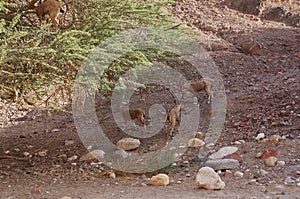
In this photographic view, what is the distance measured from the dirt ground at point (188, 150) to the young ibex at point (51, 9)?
1234 millimetres

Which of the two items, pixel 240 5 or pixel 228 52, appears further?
pixel 240 5

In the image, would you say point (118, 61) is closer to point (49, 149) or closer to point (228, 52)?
point (49, 149)

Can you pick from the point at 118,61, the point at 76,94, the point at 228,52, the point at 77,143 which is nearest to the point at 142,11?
the point at 118,61

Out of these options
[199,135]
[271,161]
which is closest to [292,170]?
[271,161]

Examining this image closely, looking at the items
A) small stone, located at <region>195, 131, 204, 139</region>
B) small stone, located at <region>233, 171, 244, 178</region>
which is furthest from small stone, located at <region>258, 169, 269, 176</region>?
small stone, located at <region>195, 131, 204, 139</region>

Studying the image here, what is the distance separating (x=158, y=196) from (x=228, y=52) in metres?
6.15

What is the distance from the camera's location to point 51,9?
392cm

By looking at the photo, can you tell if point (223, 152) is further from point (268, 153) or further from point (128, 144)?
point (128, 144)

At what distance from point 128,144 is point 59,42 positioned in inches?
56.7

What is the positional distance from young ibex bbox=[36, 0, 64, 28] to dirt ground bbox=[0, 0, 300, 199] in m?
1.23

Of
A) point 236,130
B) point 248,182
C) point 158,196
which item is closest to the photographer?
point 158,196

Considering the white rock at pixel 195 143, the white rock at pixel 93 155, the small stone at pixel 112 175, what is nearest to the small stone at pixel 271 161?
the white rock at pixel 195 143

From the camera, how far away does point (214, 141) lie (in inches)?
177

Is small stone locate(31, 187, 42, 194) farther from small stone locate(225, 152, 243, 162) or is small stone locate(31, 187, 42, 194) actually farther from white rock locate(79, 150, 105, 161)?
small stone locate(225, 152, 243, 162)
